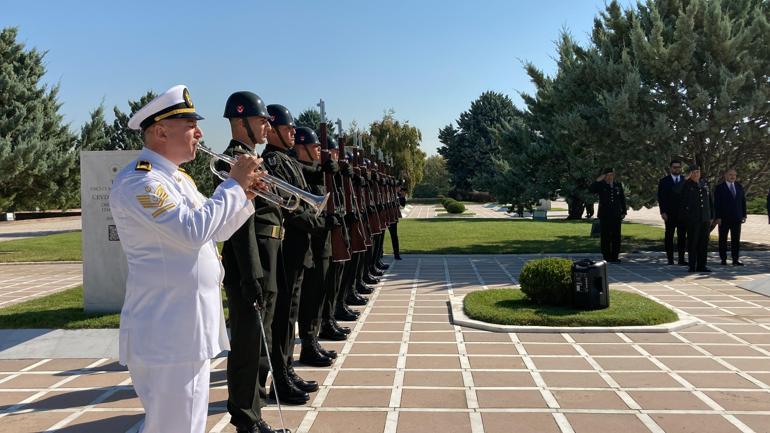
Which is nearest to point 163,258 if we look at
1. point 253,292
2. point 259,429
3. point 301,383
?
point 253,292

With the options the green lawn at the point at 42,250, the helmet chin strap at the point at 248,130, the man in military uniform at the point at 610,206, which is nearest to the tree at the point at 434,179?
the green lawn at the point at 42,250

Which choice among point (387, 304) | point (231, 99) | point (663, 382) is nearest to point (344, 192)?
point (387, 304)

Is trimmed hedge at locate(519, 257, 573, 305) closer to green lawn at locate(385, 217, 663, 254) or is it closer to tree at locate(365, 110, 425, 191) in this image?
green lawn at locate(385, 217, 663, 254)

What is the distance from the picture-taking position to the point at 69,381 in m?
5.52

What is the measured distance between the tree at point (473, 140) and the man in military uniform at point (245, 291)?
56.7 metres

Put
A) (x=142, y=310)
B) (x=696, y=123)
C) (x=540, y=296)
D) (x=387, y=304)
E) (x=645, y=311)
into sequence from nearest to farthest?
1. (x=142, y=310)
2. (x=645, y=311)
3. (x=540, y=296)
4. (x=387, y=304)
5. (x=696, y=123)

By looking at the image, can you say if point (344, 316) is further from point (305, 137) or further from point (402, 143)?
point (402, 143)

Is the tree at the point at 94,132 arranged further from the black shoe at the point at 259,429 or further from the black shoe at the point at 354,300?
the black shoe at the point at 259,429

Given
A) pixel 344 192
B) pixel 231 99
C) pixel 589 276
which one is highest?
pixel 231 99

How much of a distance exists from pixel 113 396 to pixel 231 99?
2797 mm

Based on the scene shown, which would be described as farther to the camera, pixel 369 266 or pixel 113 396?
pixel 369 266

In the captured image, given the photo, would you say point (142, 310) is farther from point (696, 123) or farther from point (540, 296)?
point (696, 123)

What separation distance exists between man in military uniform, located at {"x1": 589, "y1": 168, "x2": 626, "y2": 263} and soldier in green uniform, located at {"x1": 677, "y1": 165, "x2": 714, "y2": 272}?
4.85ft

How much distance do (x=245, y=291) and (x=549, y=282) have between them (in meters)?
5.45
